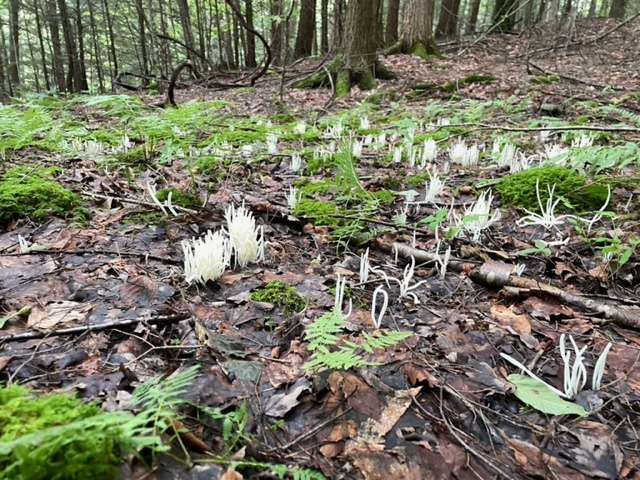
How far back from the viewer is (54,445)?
976 millimetres

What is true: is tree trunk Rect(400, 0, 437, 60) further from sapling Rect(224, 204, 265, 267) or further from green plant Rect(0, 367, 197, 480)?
green plant Rect(0, 367, 197, 480)

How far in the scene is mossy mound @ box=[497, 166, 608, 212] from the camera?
3662mm

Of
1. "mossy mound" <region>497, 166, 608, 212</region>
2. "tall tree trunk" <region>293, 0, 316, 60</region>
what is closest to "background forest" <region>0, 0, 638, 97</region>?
"tall tree trunk" <region>293, 0, 316, 60</region>

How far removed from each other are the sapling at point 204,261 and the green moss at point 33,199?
1.52 meters

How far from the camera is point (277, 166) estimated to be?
5.33 m

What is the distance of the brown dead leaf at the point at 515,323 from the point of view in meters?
2.16

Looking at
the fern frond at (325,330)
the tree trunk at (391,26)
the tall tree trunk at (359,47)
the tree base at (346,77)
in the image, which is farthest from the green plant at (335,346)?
the tree trunk at (391,26)

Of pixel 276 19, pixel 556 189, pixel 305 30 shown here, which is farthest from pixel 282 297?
pixel 305 30

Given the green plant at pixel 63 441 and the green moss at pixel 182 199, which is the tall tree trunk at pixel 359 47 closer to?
the green moss at pixel 182 199

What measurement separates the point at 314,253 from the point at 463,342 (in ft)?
4.21

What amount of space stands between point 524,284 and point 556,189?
1.61 metres

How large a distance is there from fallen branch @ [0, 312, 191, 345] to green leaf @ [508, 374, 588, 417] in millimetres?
1450

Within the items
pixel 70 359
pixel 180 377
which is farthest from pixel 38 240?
pixel 180 377

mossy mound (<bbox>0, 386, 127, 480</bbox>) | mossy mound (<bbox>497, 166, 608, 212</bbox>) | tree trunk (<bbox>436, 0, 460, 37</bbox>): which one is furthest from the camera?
tree trunk (<bbox>436, 0, 460, 37</bbox>)
